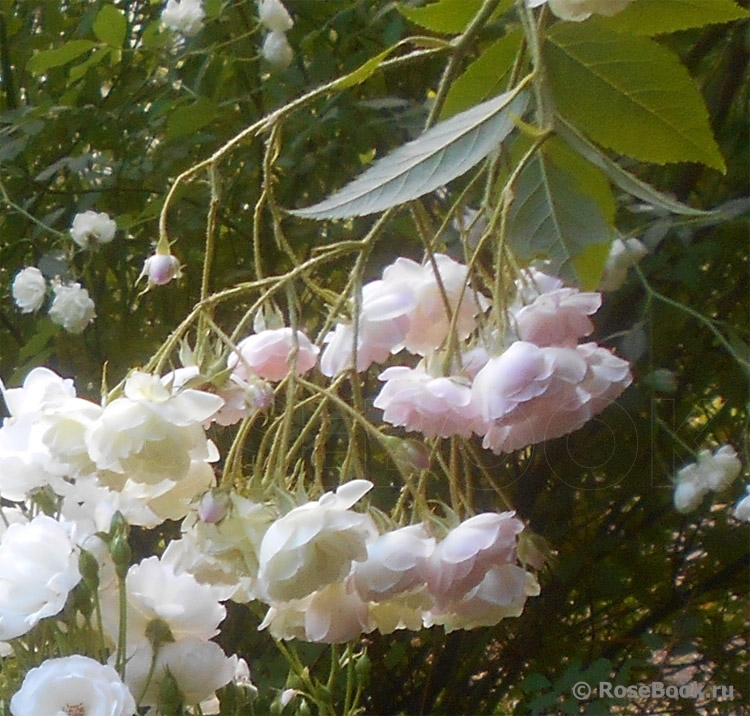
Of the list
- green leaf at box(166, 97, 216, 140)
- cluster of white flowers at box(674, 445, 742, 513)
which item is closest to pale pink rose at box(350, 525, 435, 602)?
cluster of white flowers at box(674, 445, 742, 513)

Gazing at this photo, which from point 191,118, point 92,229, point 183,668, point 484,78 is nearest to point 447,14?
point 484,78

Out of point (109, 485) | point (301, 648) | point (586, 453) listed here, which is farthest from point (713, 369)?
point (109, 485)

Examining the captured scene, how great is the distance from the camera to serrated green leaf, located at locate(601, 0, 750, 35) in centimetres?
24

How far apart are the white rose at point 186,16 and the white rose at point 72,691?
1.67 feet

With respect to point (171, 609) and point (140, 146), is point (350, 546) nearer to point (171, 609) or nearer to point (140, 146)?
point (171, 609)

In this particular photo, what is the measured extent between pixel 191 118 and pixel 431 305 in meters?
0.39

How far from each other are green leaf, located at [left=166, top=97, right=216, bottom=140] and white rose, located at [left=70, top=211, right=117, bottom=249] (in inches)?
4.1

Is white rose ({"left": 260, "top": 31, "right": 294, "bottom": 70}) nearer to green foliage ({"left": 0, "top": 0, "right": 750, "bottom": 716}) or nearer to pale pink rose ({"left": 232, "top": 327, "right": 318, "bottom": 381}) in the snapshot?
green foliage ({"left": 0, "top": 0, "right": 750, "bottom": 716})

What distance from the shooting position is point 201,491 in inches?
8.9

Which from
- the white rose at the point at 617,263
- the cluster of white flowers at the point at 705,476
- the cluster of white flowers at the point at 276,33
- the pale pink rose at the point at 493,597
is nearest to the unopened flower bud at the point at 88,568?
the pale pink rose at the point at 493,597

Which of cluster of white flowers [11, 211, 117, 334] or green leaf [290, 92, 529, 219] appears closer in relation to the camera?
green leaf [290, 92, 529, 219]

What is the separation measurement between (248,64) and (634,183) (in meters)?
0.54

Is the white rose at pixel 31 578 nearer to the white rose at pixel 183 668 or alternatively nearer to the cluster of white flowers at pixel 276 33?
the white rose at pixel 183 668

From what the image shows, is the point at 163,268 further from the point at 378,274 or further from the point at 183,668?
the point at 378,274
